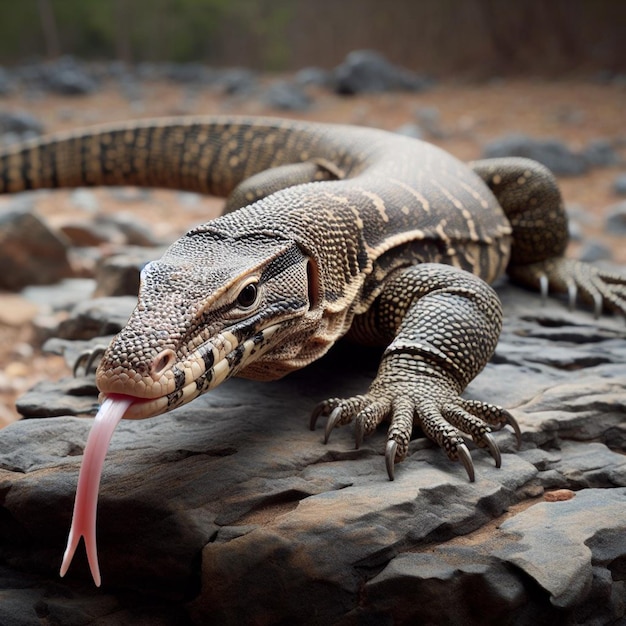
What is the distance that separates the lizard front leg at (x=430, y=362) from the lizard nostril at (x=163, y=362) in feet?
2.82

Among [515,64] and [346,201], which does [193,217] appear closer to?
[346,201]

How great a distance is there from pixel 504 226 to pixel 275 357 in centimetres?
A: 241

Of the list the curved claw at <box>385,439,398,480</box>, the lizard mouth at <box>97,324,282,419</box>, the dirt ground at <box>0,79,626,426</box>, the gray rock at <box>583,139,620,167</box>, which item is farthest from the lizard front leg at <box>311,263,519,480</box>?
the gray rock at <box>583,139,620,167</box>

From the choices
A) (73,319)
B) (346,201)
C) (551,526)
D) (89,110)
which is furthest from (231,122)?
(89,110)

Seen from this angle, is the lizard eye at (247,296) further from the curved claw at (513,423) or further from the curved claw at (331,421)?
the curved claw at (513,423)

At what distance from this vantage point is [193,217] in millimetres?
10383

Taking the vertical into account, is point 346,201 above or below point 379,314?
above

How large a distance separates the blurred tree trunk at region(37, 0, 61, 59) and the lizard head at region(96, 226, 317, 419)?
11895 mm

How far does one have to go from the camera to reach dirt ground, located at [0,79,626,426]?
10.4 m

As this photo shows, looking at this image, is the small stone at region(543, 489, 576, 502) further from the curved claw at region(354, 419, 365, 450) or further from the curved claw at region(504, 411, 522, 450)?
the curved claw at region(354, 419, 365, 450)

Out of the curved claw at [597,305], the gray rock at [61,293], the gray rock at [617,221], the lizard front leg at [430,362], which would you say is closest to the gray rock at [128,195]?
the gray rock at [61,293]

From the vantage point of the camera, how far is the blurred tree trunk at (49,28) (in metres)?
13.2

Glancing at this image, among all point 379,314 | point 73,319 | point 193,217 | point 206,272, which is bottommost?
point 193,217

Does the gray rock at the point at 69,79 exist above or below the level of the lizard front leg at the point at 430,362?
above
